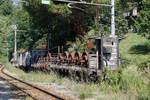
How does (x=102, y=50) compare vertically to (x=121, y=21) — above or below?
below

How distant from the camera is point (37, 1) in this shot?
2912 centimetres

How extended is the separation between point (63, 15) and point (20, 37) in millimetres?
27957

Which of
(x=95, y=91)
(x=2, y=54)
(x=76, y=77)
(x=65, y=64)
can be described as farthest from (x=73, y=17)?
(x=2, y=54)

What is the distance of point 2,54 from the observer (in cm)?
8388

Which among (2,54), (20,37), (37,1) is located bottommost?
(2,54)

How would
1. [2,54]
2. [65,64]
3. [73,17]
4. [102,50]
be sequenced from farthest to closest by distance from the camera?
[2,54] < [73,17] < [65,64] < [102,50]

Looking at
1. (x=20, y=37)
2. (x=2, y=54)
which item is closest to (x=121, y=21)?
(x=20, y=37)

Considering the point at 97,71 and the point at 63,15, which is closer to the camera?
the point at 97,71

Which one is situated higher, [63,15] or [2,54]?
[63,15]

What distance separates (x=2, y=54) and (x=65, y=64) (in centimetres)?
6653

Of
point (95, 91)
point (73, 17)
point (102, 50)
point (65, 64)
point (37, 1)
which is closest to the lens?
point (95, 91)

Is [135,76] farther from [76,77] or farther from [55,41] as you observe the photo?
[55,41]

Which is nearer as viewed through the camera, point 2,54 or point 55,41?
point 55,41

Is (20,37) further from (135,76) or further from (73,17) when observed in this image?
(135,76)
